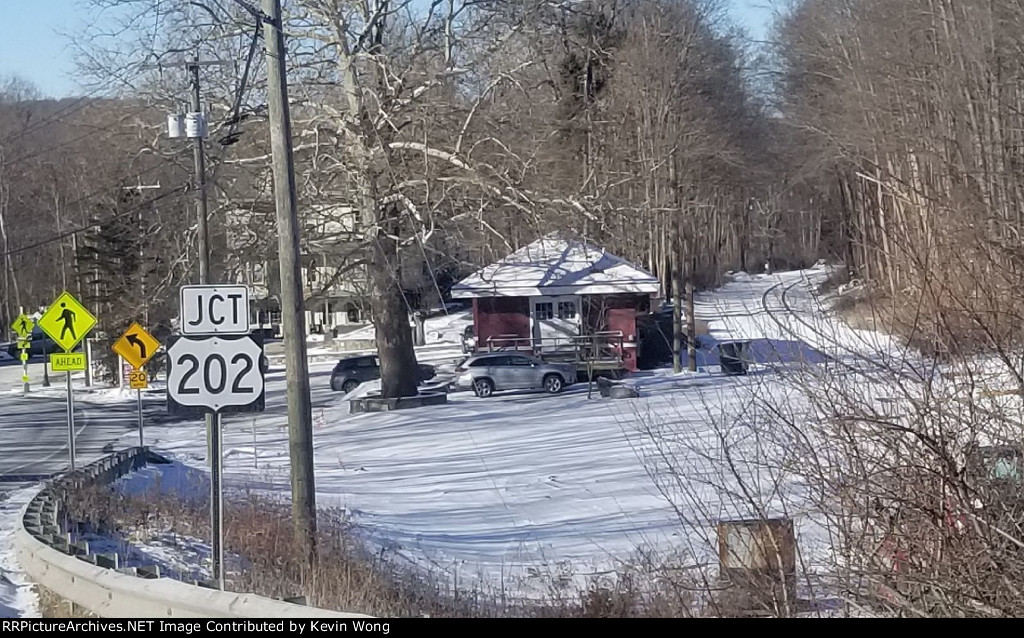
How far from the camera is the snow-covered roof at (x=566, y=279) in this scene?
148 feet

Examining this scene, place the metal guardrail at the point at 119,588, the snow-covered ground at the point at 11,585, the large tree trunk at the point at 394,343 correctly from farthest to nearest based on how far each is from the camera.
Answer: the large tree trunk at the point at 394,343, the snow-covered ground at the point at 11,585, the metal guardrail at the point at 119,588

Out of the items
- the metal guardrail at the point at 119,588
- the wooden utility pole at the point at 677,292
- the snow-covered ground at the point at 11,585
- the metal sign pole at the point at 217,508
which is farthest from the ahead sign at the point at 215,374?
the wooden utility pole at the point at 677,292

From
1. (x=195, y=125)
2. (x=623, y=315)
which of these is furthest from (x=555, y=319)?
(x=195, y=125)

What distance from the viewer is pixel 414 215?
101ft

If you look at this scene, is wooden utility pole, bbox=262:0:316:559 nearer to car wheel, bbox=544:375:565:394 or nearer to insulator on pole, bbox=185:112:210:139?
insulator on pole, bbox=185:112:210:139

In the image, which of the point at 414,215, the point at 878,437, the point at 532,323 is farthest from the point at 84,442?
the point at 878,437

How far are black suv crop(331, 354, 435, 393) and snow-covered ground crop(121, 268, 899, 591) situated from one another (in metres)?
5.88

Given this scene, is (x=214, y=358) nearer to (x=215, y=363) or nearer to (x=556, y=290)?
(x=215, y=363)

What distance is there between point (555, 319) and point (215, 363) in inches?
1461

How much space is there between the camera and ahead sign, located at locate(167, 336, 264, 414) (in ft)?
34.3

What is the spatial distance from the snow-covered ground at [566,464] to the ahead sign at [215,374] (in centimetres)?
343

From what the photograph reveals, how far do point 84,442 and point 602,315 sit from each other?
20107mm

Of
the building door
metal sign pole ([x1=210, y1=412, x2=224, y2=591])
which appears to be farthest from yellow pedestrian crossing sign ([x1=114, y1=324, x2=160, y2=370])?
the building door

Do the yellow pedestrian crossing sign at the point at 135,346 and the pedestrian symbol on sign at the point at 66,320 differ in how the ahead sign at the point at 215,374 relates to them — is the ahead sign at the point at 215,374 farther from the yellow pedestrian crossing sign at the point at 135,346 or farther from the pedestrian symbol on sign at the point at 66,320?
the yellow pedestrian crossing sign at the point at 135,346
